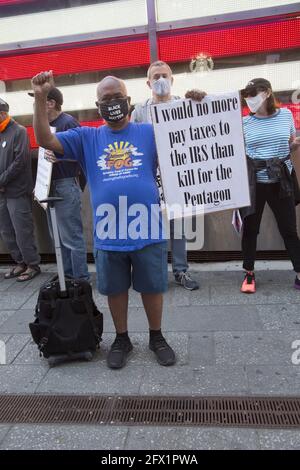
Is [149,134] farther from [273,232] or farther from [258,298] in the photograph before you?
[273,232]

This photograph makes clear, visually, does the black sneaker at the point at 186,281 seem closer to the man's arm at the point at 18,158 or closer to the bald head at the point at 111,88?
the man's arm at the point at 18,158

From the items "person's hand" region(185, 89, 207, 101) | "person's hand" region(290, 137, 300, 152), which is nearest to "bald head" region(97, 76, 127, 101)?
"person's hand" region(185, 89, 207, 101)

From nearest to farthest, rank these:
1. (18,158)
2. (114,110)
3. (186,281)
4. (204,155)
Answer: (114,110) < (204,155) < (186,281) < (18,158)

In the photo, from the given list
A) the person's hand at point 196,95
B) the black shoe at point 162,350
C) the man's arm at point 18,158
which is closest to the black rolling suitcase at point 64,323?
the black shoe at point 162,350

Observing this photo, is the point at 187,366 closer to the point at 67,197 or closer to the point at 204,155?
the point at 204,155

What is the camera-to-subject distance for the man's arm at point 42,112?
8.93ft

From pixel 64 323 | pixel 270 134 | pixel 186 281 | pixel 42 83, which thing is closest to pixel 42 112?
pixel 42 83

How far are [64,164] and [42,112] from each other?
4.81ft

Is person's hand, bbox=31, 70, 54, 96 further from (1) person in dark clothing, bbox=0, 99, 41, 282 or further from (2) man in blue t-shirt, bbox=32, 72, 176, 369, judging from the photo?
(1) person in dark clothing, bbox=0, 99, 41, 282

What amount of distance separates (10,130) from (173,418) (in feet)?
11.0

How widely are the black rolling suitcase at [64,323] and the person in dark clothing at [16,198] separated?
171cm

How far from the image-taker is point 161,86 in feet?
13.2

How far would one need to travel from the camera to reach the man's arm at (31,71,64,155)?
8.93 feet
